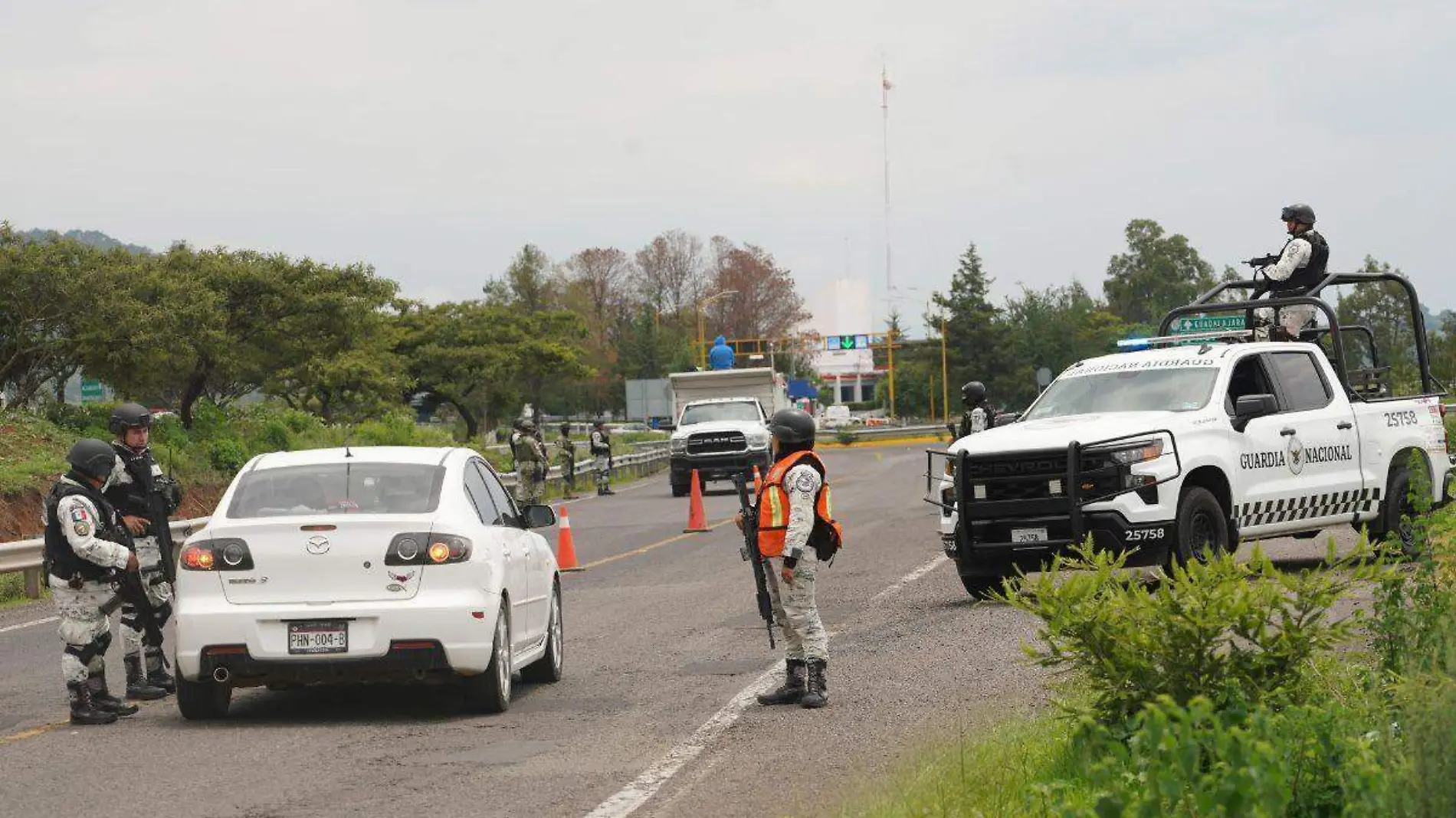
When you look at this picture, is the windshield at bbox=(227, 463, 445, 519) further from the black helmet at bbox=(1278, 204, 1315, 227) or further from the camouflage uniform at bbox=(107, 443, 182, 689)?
the black helmet at bbox=(1278, 204, 1315, 227)

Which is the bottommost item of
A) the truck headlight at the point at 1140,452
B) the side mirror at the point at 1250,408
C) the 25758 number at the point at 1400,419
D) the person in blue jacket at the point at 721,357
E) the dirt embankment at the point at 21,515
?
the dirt embankment at the point at 21,515

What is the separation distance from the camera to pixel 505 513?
12.0 metres

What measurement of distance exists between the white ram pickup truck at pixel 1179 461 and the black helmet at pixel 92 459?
20.6 ft

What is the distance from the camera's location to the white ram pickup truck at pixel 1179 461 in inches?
547

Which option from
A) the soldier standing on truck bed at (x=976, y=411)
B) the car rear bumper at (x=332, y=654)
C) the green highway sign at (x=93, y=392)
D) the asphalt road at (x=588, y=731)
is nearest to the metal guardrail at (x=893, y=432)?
the green highway sign at (x=93, y=392)

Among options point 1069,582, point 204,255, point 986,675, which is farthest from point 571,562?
point 204,255

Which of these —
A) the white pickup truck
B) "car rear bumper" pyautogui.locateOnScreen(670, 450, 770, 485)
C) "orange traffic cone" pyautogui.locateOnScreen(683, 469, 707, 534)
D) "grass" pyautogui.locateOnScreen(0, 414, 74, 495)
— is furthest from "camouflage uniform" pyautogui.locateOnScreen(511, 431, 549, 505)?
the white pickup truck

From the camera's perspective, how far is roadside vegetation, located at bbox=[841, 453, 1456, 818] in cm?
490

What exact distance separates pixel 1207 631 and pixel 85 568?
6.80m

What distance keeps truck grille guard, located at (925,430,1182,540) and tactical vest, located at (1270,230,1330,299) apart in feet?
12.3

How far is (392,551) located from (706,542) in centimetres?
1563

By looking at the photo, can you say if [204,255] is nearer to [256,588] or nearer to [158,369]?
[158,369]

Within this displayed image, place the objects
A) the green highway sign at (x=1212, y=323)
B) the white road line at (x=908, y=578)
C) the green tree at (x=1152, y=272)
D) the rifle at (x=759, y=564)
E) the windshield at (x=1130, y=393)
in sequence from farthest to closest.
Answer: the green tree at (x=1152, y=272)
the green highway sign at (x=1212, y=323)
the white road line at (x=908, y=578)
the windshield at (x=1130, y=393)
the rifle at (x=759, y=564)

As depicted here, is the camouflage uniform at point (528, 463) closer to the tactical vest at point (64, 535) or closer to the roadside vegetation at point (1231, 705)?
the tactical vest at point (64, 535)
